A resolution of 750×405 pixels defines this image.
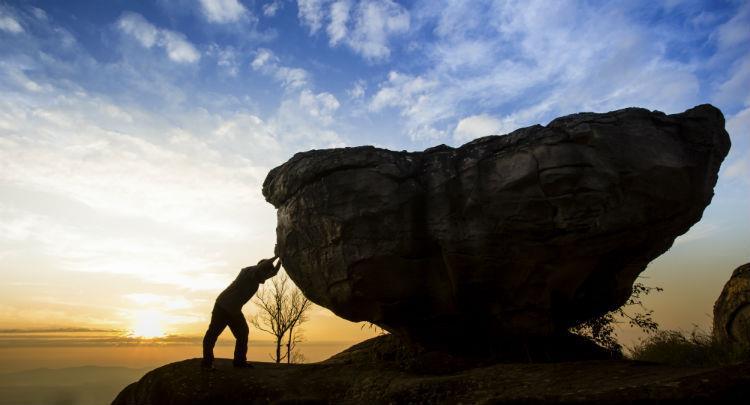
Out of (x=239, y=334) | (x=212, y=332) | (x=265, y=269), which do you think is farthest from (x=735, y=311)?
(x=212, y=332)

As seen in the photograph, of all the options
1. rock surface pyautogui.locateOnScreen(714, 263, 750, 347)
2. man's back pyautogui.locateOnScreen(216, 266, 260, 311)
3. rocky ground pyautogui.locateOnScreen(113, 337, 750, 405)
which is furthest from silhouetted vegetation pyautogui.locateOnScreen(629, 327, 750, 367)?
man's back pyautogui.locateOnScreen(216, 266, 260, 311)

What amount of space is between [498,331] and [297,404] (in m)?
5.13

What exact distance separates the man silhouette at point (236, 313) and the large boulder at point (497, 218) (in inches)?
38.4

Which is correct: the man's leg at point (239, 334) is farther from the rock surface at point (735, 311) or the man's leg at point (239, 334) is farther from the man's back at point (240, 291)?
the rock surface at point (735, 311)

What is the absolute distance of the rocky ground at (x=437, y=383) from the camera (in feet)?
19.9

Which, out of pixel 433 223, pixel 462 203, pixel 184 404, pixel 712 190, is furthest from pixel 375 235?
pixel 712 190

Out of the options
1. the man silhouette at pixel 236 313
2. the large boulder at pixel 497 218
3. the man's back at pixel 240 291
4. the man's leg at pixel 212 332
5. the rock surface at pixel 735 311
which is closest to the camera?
the large boulder at pixel 497 218

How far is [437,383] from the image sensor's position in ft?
26.8

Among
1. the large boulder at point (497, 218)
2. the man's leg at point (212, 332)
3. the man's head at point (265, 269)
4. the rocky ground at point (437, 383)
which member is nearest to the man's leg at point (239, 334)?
the man's leg at point (212, 332)

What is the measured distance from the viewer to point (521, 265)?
408 inches

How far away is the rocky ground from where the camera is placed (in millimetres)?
6074

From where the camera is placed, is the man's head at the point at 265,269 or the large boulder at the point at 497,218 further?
the man's head at the point at 265,269

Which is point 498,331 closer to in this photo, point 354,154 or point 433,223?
point 433,223

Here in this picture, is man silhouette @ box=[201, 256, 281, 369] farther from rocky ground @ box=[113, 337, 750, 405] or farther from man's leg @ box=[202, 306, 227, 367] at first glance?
rocky ground @ box=[113, 337, 750, 405]
